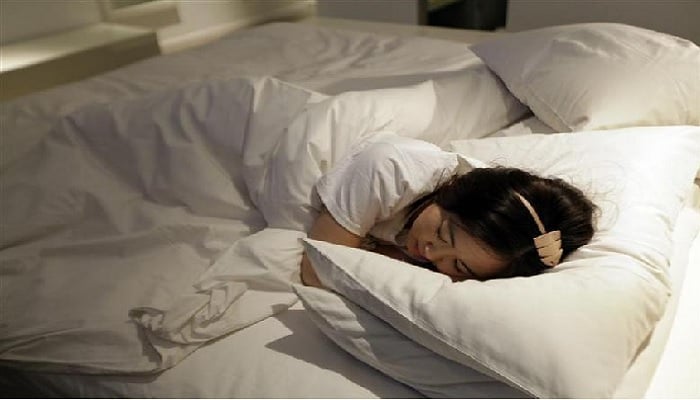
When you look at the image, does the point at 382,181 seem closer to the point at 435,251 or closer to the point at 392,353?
the point at 435,251

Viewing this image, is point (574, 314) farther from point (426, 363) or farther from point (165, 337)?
point (165, 337)

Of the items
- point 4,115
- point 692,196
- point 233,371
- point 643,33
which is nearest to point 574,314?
point 233,371

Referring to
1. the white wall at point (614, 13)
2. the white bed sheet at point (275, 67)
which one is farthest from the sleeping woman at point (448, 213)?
the white wall at point (614, 13)

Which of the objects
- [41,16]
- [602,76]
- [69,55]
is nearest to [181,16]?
[41,16]

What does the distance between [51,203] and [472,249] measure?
801 mm

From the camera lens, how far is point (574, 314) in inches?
26.1

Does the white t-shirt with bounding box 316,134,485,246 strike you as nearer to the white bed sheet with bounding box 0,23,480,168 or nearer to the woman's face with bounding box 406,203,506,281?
the woman's face with bounding box 406,203,506,281

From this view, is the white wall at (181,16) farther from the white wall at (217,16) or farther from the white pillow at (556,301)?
the white pillow at (556,301)

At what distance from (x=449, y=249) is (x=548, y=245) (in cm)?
14

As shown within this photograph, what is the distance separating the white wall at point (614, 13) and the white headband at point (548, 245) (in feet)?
5.68

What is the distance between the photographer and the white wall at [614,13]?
2.10 metres

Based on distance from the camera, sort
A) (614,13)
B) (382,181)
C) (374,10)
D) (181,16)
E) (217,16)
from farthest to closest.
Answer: (217,16)
(181,16)
(374,10)
(614,13)
(382,181)

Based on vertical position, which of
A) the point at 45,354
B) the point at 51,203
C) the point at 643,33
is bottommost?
the point at 45,354

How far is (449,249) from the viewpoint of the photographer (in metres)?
0.85
